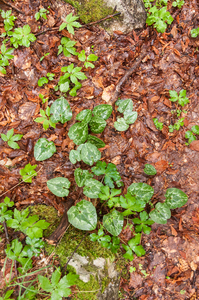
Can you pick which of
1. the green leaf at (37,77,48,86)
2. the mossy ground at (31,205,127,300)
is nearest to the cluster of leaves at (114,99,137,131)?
the green leaf at (37,77,48,86)

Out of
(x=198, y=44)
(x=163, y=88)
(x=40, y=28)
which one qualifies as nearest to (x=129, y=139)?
(x=163, y=88)

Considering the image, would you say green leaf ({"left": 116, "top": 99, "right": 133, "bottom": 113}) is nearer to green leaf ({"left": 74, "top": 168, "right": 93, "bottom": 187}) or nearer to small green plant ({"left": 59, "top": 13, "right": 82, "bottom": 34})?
green leaf ({"left": 74, "top": 168, "right": 93, "bottom": 187})

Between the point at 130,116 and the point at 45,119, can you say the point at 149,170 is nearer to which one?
the point at 130,116

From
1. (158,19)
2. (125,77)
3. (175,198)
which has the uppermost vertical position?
(158,19)

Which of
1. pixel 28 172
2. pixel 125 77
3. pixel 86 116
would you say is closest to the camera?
pixel 86 116

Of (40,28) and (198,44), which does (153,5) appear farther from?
(40,28)

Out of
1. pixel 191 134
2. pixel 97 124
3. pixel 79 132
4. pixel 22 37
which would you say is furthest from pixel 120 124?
pixel 22 37
